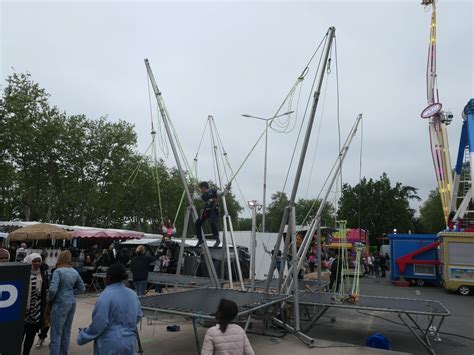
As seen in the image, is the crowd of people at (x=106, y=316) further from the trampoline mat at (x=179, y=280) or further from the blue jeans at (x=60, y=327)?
the trampoline mat at (x=179, y=280)

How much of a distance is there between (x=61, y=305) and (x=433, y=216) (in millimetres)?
65139

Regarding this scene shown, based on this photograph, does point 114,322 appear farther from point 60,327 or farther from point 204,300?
point 204,300

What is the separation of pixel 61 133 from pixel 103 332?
1039 inches

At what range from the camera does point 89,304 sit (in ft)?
37.1

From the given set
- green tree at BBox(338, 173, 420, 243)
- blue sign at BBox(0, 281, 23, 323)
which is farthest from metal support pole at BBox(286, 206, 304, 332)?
green tree at BBox(338, 173, 420, 243)

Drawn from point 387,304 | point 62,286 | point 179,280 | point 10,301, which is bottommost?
point 179,280

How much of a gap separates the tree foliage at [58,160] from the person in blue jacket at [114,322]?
59.3 ft

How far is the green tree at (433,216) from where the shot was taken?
60.6 m

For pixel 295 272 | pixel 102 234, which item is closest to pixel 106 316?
pixel 295 272

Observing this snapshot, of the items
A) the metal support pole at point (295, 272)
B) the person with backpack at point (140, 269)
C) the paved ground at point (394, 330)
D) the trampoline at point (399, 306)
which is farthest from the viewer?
the person with backpack at point (140, 269)

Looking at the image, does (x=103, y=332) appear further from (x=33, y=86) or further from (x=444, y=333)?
(x=33, y=86)

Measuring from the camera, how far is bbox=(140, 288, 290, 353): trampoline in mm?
5816

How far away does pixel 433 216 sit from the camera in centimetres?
6162

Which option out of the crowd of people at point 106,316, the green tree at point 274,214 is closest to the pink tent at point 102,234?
the crowd of people at point 106,316
